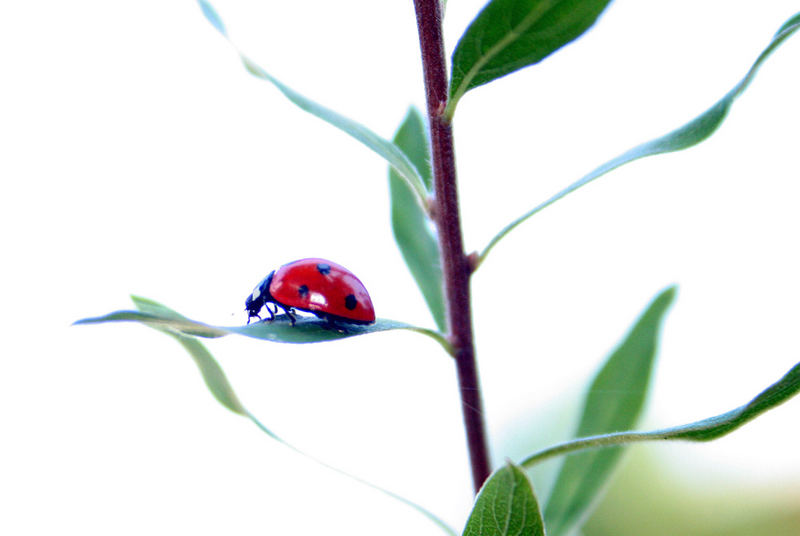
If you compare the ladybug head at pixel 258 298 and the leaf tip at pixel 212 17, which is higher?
the leaf tip at pixel 212 17

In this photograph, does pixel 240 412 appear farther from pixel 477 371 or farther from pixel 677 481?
pixel 677 481

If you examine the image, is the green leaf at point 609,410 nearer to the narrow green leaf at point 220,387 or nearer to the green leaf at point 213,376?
the narrow green leaf at point 220,387

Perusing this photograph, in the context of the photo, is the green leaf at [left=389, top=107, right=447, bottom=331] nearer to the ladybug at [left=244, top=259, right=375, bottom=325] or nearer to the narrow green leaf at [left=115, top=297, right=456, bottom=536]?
the ladybug at [left=244, top=259, right=375, bottom=325]

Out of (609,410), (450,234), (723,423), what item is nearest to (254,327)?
(450,234)

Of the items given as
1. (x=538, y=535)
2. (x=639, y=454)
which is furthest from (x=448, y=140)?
(x=639, y=454)

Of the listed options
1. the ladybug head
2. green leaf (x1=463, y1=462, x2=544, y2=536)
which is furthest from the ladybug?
green leaf (x1=463, y1=462, x2=544, y2=536)

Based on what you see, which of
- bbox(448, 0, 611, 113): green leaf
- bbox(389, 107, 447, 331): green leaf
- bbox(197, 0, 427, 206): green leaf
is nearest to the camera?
bbox(448, 0, 611, 113): green leaf

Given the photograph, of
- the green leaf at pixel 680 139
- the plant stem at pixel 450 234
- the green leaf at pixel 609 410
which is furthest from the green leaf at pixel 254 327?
the green leaf at pixel 609 410
